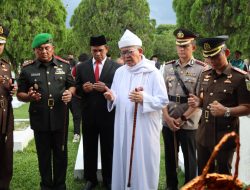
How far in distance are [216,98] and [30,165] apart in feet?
13.7

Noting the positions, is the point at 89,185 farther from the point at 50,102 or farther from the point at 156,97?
the point at 156,97

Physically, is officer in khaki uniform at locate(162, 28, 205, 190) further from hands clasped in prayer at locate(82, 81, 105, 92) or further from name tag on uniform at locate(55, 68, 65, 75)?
name tag on uniform at locate(55, 68, 65, 75)

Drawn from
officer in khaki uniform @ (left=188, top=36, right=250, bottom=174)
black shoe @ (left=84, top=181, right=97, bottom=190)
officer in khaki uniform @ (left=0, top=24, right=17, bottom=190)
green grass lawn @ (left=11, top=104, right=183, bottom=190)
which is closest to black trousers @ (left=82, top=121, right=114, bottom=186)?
black shoe @ (left=84, top=181, right=97, bottom=190)

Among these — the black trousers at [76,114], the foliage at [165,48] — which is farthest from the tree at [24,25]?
the foliage at [165,48]

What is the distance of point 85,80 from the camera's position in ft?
19.6

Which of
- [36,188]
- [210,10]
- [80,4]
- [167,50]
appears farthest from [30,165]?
[167,50]

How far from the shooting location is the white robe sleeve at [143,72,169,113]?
5.07 metres

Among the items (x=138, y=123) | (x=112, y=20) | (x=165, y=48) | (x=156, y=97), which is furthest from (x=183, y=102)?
(x=165, y=48)

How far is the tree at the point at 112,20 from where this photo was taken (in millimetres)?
47969

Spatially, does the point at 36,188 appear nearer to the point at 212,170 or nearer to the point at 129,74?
the point at 129,74

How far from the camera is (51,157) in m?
5.85

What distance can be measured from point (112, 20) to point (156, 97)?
4429cm

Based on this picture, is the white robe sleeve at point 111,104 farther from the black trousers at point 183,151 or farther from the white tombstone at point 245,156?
the white tombstone at point 245,156

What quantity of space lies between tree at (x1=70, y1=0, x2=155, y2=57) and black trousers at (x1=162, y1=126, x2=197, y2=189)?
40378 millimetres
